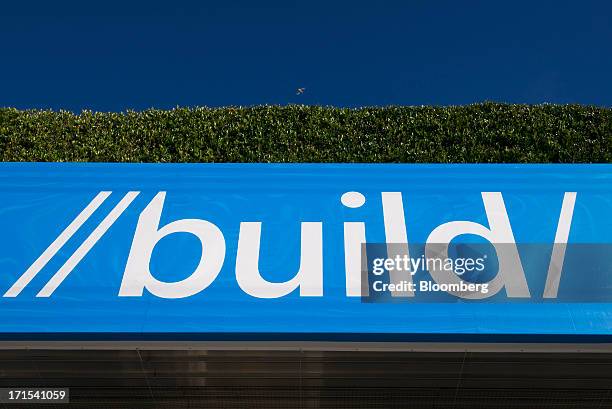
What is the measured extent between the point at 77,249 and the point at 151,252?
0.46 meters

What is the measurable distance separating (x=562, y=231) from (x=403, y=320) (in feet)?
4.05

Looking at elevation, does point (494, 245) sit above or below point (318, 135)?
below

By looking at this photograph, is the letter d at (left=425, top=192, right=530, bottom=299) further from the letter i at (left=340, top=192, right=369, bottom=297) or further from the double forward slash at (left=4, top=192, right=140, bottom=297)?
the double forward slash at (left=4, top=192, right=140, bottom=297)

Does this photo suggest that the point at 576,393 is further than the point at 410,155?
No

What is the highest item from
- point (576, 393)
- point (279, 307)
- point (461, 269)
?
point (461, 269)

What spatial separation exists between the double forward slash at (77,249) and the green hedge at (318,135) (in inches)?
196

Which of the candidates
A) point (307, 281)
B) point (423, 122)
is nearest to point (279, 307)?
point (307, 281)

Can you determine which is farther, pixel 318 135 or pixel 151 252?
pixel 318 135

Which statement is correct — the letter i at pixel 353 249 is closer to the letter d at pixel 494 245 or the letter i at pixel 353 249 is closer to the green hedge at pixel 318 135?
the letter d at pixel 494 245

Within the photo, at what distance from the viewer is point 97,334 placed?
10.4 ft

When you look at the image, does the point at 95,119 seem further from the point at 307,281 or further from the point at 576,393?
the point at 576,393

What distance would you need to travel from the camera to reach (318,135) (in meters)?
8.98

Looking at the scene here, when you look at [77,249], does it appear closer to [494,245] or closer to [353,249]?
[353,249]

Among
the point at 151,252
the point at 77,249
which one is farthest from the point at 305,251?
the point at 77,249
